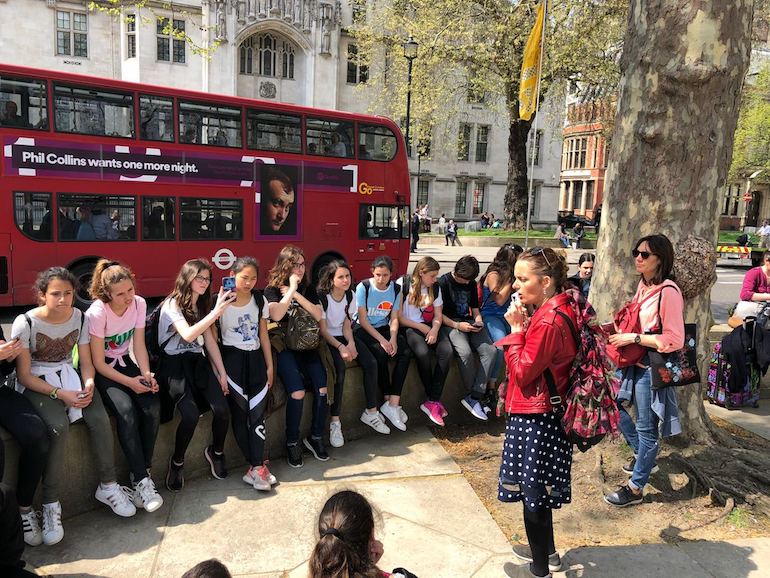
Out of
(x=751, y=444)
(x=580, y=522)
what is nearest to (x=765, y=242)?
(x=751, y=444)

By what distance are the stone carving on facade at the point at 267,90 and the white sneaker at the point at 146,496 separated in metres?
34.5

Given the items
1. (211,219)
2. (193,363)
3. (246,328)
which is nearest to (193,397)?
(193,363)

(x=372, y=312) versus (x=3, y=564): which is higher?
(x=372, y=312)

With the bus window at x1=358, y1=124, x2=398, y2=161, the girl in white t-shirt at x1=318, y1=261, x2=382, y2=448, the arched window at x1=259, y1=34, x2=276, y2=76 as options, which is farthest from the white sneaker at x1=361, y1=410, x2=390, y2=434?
the arched window at x1=259, y1=34, x2=276, y2=76

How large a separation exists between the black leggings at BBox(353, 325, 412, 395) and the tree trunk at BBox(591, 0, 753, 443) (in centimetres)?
180

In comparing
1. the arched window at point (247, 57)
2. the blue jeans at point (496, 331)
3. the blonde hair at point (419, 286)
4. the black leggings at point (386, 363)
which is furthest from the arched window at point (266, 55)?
the black leggings at point (386, 363)

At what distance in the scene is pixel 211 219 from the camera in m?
11.3

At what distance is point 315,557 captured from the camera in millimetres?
1884

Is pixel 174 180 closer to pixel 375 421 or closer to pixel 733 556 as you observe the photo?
pixel 375 421

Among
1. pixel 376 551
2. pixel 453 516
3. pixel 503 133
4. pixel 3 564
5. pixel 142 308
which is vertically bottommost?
pixel 453 516

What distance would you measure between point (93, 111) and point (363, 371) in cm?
749

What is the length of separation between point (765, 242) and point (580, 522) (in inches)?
1364

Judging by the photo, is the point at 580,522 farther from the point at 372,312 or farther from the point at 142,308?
the point at 142,308

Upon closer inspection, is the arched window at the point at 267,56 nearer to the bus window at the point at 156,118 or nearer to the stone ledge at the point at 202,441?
the bus window at the point at 156,118
